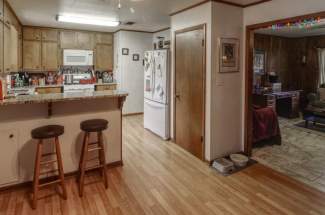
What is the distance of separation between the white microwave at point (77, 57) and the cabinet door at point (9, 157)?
3779 mm

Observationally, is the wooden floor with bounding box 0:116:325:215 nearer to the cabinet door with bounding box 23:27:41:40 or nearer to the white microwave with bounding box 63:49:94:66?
the white microwave with bounding box 63:49:94:66

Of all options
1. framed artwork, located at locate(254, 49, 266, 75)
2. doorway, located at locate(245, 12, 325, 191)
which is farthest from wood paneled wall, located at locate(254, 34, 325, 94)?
framed artwork, located at locate(254, 49, 266, 75)

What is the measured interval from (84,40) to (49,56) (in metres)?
1.01

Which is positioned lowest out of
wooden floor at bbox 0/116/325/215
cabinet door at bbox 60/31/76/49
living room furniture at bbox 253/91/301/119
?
wooden floor at bbox 0/116/325/215

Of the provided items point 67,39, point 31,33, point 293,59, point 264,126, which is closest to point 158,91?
point 264,126

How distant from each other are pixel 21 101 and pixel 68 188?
1152 mm

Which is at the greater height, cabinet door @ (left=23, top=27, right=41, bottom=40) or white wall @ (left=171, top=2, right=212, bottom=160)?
cabinet door @ (left=23, top=27, right=41, bottom=40)

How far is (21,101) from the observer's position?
2389 mm

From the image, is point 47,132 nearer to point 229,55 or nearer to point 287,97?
point 229,55

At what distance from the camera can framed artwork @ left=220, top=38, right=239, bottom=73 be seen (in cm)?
332

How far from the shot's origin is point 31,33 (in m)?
5.55

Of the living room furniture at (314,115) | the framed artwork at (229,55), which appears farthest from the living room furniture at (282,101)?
the framed artwork at (229,55)

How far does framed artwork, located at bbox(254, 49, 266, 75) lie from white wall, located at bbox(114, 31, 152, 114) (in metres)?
3.21

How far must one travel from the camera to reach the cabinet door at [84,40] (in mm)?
6098
